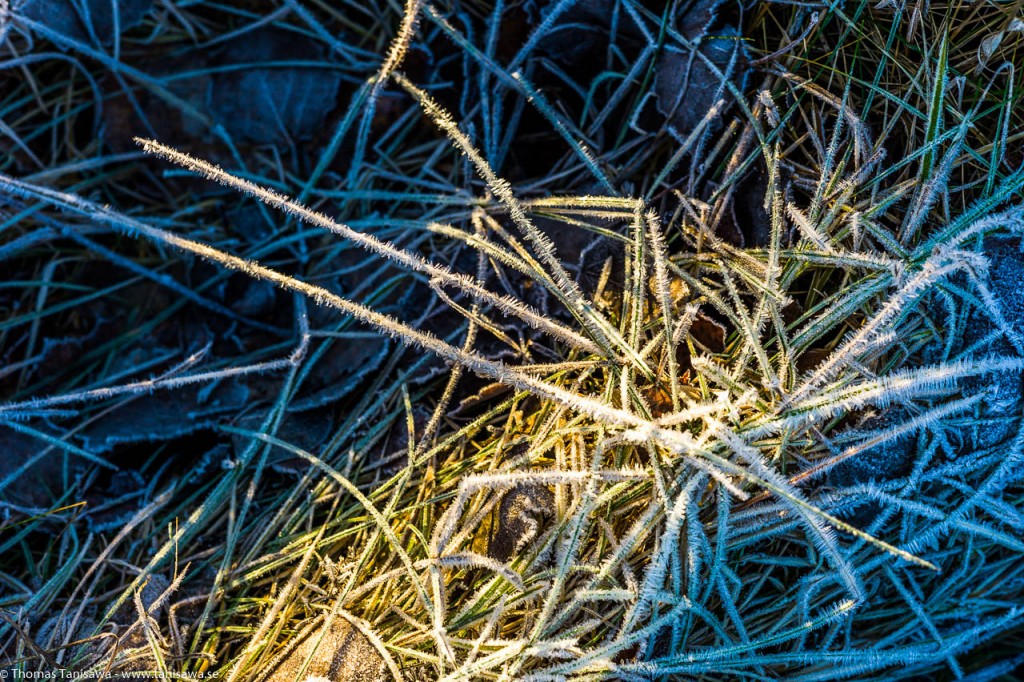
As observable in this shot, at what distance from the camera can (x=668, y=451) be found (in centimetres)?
134

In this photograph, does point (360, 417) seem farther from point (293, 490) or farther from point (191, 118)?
point (191, 118)

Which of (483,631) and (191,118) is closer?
(483,631)

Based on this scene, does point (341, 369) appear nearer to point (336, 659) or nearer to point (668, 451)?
point (336, 659)

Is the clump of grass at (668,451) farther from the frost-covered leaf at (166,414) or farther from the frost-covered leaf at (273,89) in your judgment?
the frost-covered leaf at (273,89)

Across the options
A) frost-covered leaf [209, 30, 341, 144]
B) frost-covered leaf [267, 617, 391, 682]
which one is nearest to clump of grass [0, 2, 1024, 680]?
frost-covered leaf [267, 617, 391, 682]

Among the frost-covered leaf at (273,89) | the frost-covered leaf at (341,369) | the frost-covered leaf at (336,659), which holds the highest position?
the frost-covered leaf at (273,89)

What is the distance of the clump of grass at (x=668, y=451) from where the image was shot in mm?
1303

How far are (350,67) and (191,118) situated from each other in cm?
50

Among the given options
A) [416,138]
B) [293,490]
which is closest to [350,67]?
[416,138]

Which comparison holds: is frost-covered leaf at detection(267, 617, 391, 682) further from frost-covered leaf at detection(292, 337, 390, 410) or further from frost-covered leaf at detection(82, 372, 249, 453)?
frost-covered leaf at detection(82, 372, 249, 453)

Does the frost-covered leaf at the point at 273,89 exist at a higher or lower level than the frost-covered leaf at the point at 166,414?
higher

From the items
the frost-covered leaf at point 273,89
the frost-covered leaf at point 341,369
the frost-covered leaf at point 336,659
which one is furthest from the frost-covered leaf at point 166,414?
the frost-covered leaf at point 273,89

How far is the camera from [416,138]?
199 centimetres

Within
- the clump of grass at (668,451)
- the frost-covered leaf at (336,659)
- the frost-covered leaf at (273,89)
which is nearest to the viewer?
the clump of grass at (668,451)
